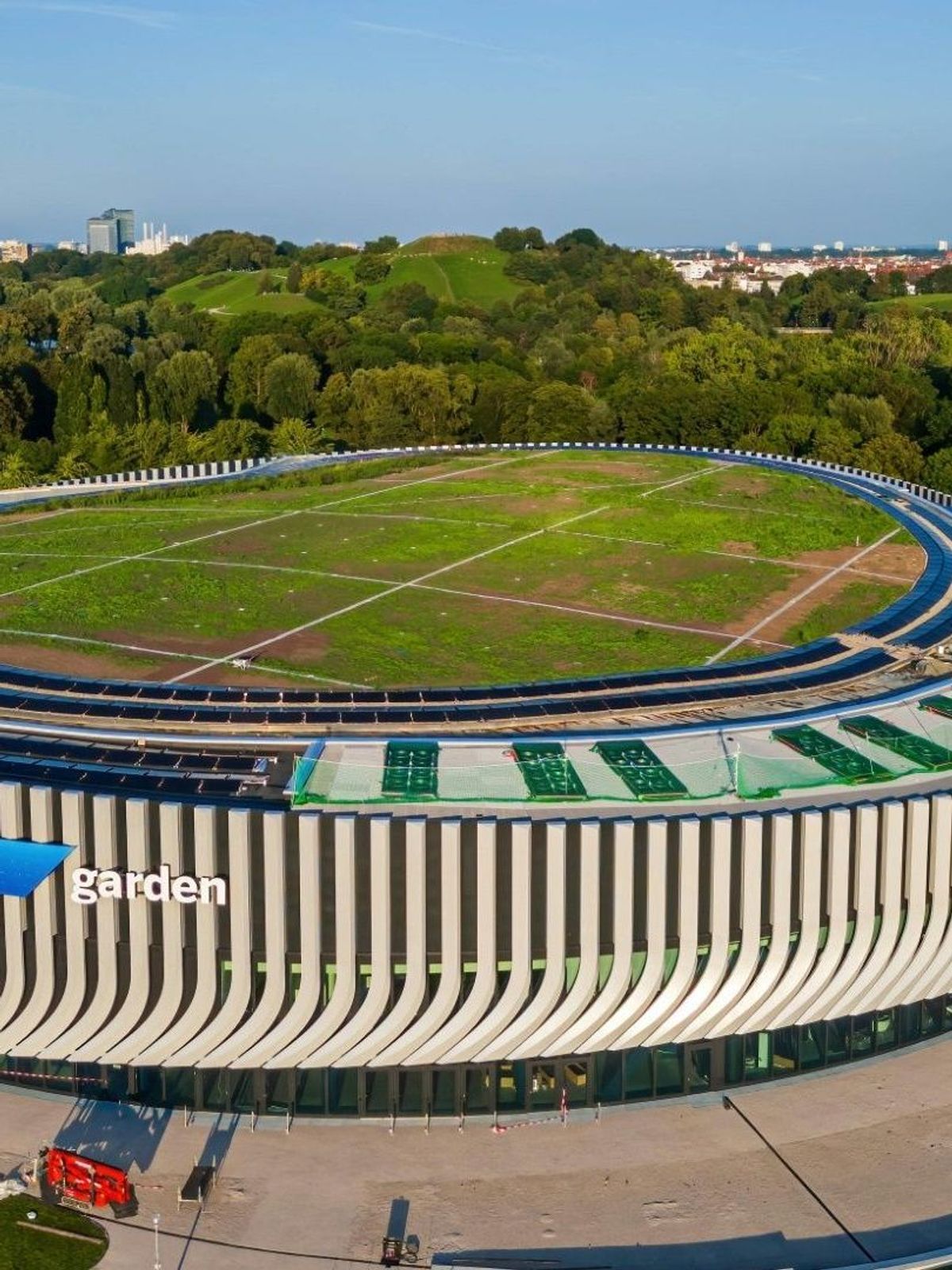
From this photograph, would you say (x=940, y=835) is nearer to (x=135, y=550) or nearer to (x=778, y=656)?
(x=778, y=656)

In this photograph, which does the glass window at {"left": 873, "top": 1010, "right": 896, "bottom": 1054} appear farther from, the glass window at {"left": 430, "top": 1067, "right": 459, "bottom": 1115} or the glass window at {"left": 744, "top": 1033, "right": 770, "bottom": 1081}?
the glass window at {"left": 430, "top": 1067, "right": 459, "bottom": 1115}

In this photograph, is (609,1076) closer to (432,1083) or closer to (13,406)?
(432,1083)

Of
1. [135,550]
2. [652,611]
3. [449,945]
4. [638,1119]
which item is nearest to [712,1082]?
[638,1119]

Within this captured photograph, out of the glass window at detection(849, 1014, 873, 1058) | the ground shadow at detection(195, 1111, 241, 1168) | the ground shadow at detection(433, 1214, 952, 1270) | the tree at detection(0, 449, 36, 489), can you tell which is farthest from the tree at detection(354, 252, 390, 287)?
the ground shadow at detection(433, 1214, 952, 1270)

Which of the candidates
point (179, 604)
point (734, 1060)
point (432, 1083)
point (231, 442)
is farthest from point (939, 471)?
point (432, 1083)

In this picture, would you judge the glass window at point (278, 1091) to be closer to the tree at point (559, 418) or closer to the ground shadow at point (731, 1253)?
the ground shadow at point (731, 1253)
